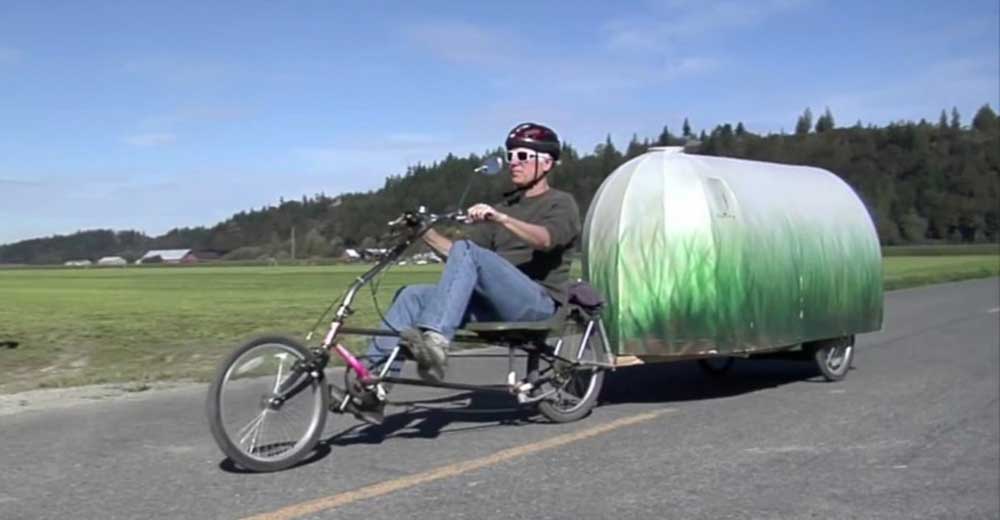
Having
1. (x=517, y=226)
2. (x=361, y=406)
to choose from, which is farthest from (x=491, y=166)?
(x=361, y=406)

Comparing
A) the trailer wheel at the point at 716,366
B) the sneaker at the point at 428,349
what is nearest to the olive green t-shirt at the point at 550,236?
the sneaker at the point at 428,349

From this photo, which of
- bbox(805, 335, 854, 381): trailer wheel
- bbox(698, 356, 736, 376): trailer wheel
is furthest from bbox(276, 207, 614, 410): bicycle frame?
bbox(698, 356, 736, 376): trailer wheel

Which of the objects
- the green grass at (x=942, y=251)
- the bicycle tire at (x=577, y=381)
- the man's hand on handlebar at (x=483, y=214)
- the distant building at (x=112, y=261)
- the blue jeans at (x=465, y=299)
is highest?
the man's hand on handlebar at (x=483, y=214)

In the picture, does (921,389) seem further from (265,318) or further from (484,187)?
(265,318)

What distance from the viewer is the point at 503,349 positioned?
738 cm

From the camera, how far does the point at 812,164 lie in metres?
37.6

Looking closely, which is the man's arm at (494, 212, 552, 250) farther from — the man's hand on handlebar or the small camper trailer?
the small camper trailer

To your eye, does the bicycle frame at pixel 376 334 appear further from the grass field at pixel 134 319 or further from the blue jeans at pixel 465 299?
the grass field at pixel 134 319

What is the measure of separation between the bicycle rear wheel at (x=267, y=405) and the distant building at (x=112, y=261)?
6.45m

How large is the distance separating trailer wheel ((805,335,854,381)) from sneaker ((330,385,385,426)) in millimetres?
4830

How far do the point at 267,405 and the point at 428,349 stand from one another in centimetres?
95

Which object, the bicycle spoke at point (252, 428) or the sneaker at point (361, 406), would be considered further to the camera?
the sneaker at point (361, 406)

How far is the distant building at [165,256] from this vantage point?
1200cm

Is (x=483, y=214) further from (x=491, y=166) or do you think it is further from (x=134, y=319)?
(x=134, y=319)
